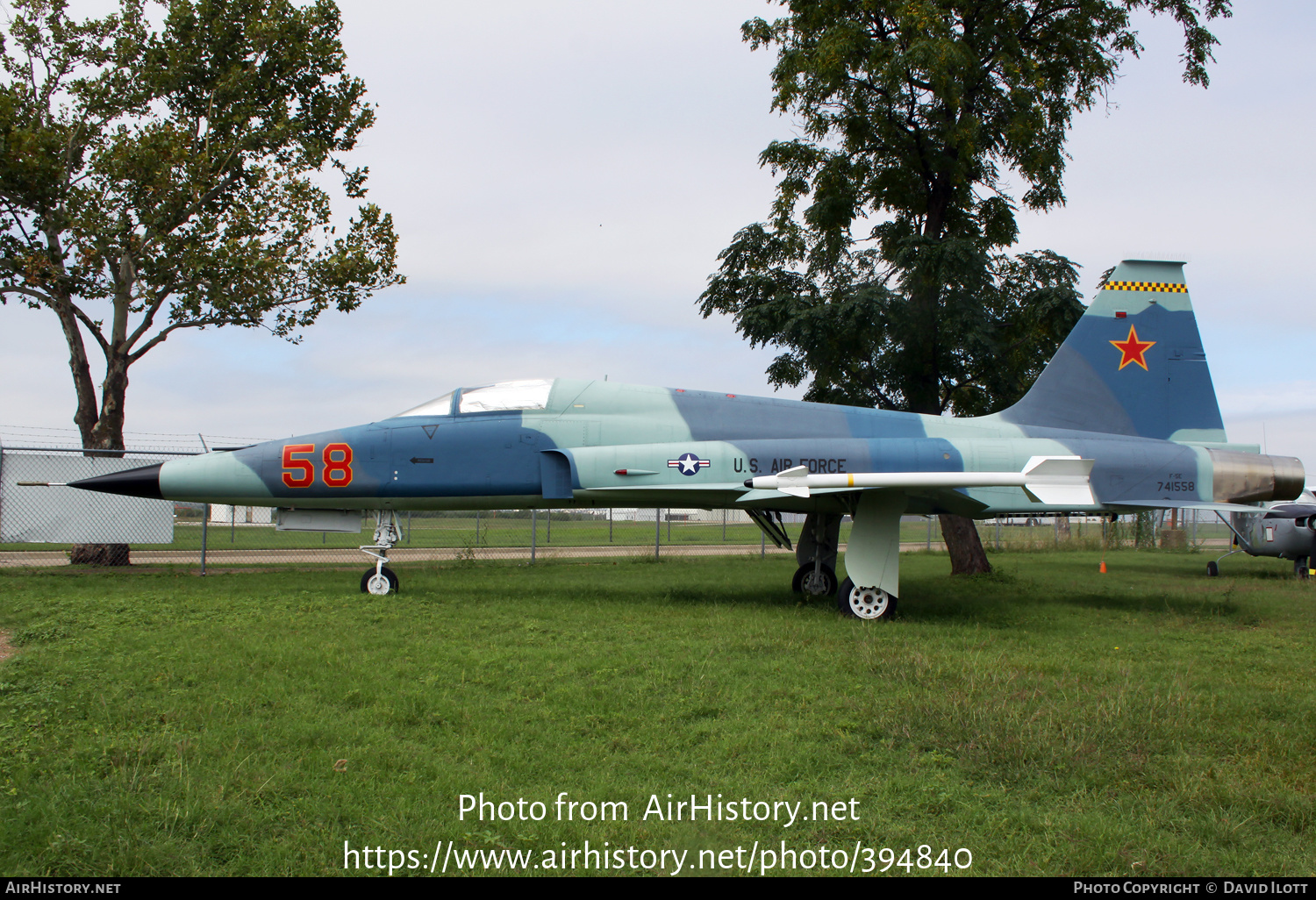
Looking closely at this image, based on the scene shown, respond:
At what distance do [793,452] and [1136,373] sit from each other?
17.1 feet

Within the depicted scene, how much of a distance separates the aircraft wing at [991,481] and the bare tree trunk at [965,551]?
7501 mm

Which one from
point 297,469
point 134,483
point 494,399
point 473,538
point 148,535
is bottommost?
point 473,538

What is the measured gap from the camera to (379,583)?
10625mm

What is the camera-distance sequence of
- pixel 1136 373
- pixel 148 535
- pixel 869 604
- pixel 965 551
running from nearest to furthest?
pixel 869 604, pixel 1136 373, pixel 148 535, pixel 965 551

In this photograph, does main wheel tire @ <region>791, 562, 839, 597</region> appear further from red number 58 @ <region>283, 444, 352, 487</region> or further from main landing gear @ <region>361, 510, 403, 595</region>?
red number 58 @ <region>283, 444, 352, 487</region>

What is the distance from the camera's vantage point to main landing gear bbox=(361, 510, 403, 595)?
10625mm

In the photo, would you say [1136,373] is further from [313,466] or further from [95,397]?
[95,397]

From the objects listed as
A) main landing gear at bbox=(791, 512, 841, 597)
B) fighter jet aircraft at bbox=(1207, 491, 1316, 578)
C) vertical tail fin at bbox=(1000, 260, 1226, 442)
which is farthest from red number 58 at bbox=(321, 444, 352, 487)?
fighter jet aircraft at bbox=(1207, 491, 1316, 578)

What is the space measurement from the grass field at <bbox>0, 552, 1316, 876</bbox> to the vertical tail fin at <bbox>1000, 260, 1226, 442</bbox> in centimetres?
330

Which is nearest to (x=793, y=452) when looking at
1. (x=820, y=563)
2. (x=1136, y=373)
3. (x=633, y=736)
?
(x=820, y=563)

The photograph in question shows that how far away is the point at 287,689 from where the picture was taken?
18.0ft

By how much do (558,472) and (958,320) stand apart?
24.8 ft

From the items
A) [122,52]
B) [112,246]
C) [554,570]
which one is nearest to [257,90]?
[122,52]

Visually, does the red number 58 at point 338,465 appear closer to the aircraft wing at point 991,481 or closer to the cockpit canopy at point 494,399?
the cockpit canopy at point 494,399
